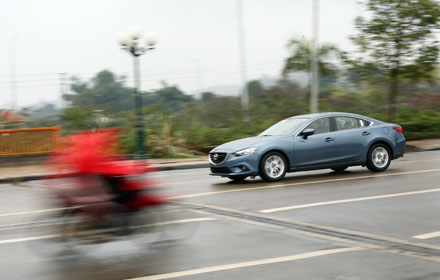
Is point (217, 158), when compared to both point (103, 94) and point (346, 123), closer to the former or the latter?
point (346, 123)

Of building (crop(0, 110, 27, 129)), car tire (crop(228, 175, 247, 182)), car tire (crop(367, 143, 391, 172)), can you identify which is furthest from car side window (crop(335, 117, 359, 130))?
building (crop(0, 110, 27, 129))

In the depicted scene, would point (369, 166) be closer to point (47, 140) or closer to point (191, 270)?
point (191, 270)

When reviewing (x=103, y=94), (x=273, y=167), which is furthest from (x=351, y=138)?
(x=103, y=94)

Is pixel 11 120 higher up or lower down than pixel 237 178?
higher up

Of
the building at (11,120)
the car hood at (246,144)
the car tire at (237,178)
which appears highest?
the building at (11,120)

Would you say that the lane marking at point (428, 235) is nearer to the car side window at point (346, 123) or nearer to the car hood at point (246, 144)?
the car hood at point (246, 144)

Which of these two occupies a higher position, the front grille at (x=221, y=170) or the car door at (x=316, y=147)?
the car door at (x=316, y=147)

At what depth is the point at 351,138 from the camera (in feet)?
43.9

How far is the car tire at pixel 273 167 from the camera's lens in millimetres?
12414

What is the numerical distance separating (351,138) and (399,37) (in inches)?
420

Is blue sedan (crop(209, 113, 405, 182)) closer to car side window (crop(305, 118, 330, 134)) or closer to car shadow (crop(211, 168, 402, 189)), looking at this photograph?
car side window (crop(305, 118, 330, 134))

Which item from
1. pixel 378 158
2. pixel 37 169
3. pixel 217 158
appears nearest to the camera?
pixel 217 158

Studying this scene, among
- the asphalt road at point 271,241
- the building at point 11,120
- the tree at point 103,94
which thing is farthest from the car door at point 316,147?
the building at point 11,120

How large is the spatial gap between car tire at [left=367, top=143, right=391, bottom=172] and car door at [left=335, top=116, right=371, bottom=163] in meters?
0.28
